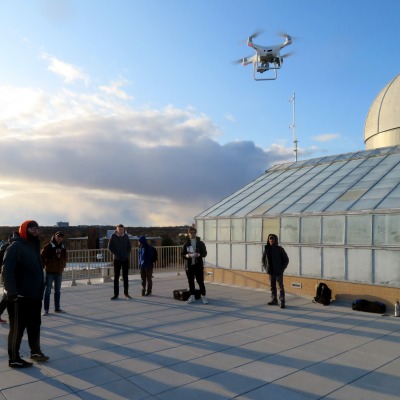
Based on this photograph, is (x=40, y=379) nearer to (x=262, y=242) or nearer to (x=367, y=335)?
(x=367, y=335)

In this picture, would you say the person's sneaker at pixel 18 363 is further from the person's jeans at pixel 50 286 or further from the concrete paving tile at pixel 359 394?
the concrete paving tile at pixel 359 394

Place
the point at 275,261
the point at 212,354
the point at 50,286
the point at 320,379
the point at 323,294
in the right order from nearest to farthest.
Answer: the point at 320,379, the point at 212,354, the point at 50,286, the point at 275,261, the point at 323,294

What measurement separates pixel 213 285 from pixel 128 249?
3735mm

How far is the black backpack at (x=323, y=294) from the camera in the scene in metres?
9.38

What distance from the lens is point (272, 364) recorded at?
5324mm

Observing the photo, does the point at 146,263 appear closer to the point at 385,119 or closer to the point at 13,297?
the point at 13,297

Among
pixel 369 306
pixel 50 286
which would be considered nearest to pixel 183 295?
pixel 50 286

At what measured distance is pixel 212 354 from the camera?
5.80 meters

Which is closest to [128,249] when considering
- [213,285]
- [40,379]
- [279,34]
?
[213,285]

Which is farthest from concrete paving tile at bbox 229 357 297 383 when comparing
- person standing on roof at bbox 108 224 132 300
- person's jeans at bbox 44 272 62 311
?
person standing on roof at bbox 108 224 132 300

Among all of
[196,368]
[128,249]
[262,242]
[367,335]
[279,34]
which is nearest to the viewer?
[196,368]

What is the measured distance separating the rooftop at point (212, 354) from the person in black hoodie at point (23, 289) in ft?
1.04

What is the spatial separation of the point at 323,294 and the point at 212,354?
4618mm

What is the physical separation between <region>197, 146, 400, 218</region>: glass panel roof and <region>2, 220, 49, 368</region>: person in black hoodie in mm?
7646
